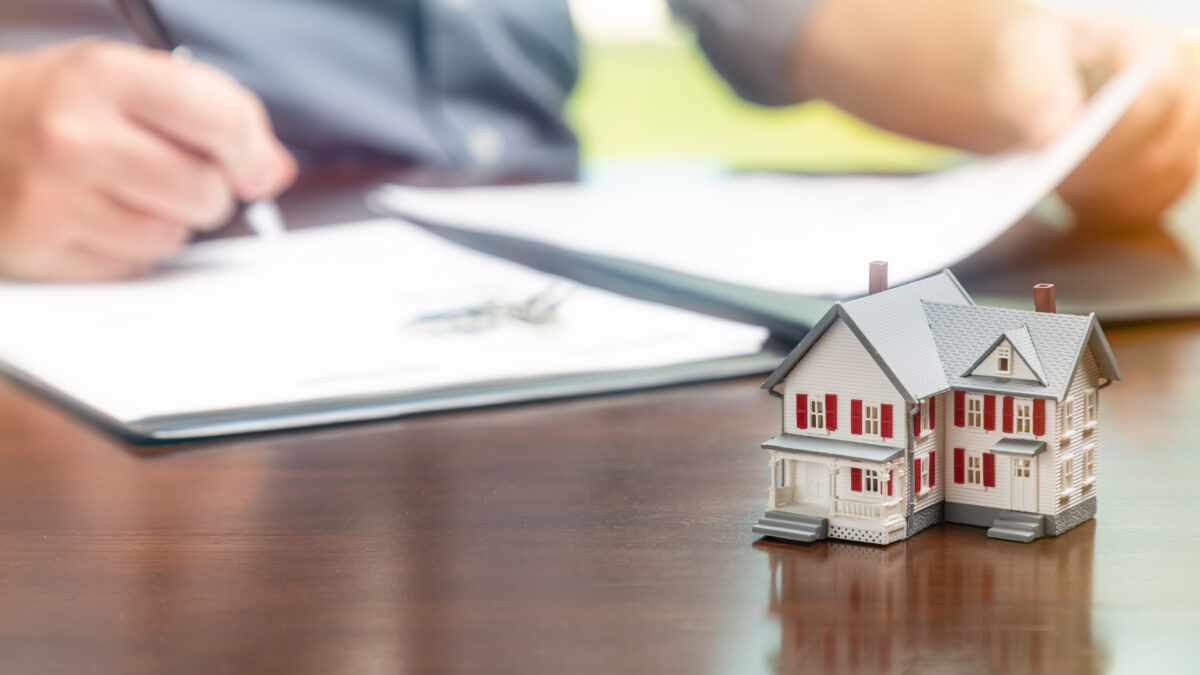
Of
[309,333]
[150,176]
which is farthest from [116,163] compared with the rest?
[309,333]

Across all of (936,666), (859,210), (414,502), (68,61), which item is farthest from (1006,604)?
(68,61)

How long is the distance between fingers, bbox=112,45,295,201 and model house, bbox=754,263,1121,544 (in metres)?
0.55

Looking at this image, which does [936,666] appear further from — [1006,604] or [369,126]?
[369,126]

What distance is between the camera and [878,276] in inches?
17.3

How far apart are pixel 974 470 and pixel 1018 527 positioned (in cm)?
3

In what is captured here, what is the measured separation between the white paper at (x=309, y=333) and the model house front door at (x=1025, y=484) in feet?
0.78

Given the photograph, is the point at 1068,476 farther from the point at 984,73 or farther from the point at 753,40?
the point at 753,40

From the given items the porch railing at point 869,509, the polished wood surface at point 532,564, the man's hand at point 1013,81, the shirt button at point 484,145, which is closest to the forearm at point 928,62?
the man's hand at point 1013,81

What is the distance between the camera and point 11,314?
703mm

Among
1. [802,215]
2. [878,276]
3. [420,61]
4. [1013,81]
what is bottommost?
[878,276]

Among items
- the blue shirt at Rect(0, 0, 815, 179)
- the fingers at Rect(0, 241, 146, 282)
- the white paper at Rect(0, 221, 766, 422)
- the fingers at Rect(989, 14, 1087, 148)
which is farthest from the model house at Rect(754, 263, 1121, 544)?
the blue shirt at Rect(0, 0, 815, 179)

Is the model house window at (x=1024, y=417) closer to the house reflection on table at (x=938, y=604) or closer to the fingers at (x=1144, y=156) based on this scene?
the house reflection on table at (x=938, y=604)

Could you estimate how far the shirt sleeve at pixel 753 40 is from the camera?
101 centimetres

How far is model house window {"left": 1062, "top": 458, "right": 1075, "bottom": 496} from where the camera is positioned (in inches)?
16.0
